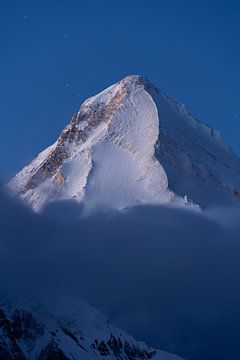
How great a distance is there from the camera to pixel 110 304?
167250 millimetres

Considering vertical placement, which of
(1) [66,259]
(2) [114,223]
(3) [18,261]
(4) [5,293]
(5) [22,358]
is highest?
(2) [114,223]

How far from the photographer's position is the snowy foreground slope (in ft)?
404

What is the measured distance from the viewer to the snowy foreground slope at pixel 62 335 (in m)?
123

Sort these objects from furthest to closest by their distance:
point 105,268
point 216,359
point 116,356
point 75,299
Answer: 1. point 105,268
2. point 216,359
3. point 75,299
4. point 116,356

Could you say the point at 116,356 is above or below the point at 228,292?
below

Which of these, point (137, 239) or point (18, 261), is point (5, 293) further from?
point (137, 239)

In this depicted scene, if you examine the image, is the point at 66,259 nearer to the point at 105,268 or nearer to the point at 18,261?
the point at 105,268

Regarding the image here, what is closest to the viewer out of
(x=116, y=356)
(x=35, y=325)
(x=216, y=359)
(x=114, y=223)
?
(x=35, y=325)

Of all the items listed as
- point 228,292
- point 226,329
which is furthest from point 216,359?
point 228,292

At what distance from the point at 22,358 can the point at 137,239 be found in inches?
3209

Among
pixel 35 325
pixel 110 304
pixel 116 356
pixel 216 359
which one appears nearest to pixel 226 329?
pixel 216 359

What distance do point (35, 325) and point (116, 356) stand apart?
59.9 feet

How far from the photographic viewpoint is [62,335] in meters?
133

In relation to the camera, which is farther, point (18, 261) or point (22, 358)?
point (18, 261)
